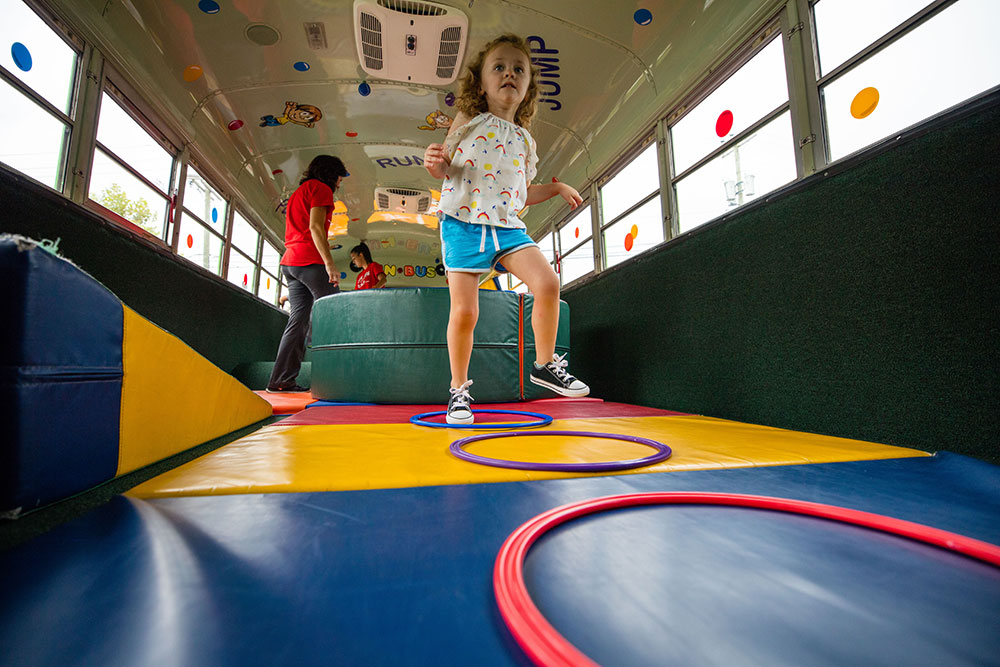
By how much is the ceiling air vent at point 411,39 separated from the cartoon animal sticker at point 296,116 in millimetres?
740

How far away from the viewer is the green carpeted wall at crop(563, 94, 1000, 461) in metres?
1.09

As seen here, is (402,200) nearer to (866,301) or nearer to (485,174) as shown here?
(485,174)

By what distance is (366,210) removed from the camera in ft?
18.1

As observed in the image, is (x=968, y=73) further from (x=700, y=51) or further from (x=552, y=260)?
(x=552, y=260)

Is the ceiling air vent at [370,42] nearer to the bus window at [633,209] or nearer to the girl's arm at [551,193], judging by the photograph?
the girl's arm at [551,193]

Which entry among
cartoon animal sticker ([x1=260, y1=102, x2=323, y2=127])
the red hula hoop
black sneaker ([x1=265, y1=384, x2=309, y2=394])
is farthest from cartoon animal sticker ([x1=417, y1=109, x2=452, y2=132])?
the red hula hoop

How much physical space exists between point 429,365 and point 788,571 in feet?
6.84

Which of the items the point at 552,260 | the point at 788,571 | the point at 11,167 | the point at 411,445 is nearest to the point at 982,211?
the point at 788,571

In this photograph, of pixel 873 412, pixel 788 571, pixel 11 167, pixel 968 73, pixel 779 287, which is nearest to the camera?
pixel 788 571

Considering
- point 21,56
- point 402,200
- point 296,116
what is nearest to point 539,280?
point 21,56

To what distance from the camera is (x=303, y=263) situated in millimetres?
2998

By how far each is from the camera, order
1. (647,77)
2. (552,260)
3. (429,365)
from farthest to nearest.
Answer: (552,260)
(647,77)
(429,365)

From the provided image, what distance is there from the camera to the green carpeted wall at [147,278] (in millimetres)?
1933

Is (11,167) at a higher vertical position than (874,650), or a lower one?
higher
